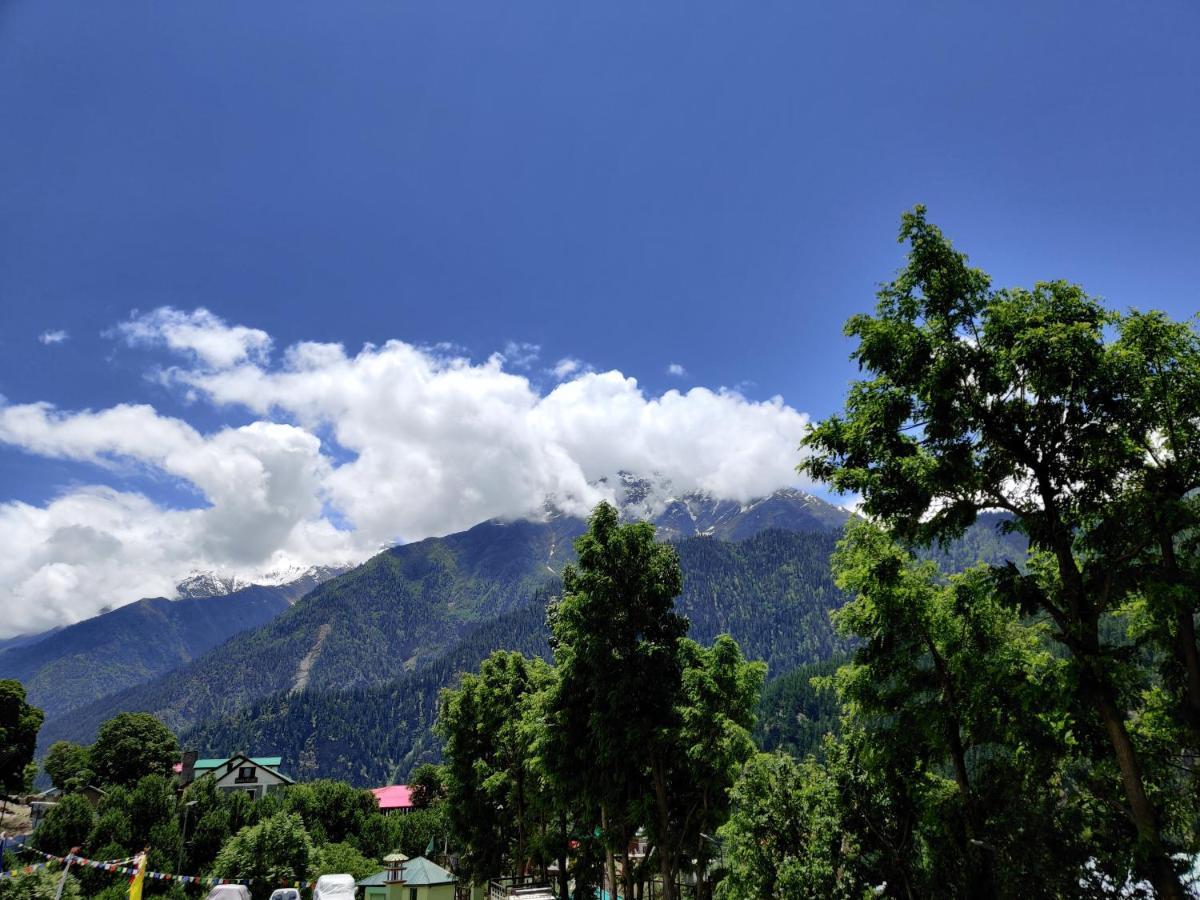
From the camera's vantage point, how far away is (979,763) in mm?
13617

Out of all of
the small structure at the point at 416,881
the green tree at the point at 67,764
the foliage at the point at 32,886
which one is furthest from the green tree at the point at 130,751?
the foliage at the point at 32,886

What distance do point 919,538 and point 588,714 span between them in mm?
13881

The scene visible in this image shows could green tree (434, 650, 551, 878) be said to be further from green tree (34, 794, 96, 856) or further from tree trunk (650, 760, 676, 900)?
green tree (34, 794, 96, 856)

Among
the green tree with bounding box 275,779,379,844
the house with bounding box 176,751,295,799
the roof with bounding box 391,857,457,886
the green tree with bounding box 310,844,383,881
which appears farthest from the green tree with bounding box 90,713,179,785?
the roof with bounding box 391,857,457,886

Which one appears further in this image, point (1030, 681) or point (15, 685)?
point (15, 685)

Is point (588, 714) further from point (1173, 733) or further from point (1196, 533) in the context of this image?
point (1196, 533)

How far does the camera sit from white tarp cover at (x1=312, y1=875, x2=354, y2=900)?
23.3 metres

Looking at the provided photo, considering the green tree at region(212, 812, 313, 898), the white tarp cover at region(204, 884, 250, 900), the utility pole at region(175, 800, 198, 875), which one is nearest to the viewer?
the white tarp cover at region(204, 884, 250, 900)

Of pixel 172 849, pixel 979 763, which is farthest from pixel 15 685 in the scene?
pixel 979 763

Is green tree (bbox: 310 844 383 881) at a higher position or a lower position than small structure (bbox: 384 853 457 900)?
lower

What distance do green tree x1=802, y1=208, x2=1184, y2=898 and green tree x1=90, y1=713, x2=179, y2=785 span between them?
89595 mm

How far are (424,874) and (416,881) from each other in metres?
0.68

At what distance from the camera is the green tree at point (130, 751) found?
75938mm

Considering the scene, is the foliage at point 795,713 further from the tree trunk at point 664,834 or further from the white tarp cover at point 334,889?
the tree trunk at point 664,834
